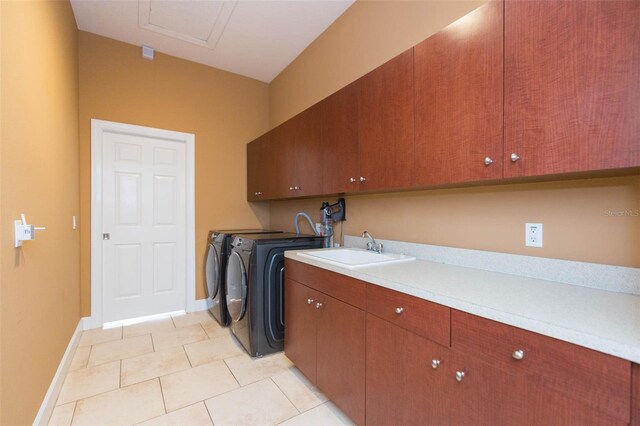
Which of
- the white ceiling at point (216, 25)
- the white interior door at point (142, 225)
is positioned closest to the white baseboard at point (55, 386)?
the white interior door at point (142, 225)

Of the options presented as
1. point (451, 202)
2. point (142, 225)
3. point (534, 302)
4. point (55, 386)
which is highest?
point (451, 202)

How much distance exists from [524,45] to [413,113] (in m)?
0.50

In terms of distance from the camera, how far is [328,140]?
6.63 ft

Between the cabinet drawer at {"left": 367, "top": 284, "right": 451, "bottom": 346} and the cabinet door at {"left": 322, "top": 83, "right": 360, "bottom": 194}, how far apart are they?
768mm

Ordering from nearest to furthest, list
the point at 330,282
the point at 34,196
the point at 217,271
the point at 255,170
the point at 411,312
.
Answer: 1. the point at 411,312
2. the point at 34,196
3. the point at 330,282
4. the point at 217,271
5. the point at 255,170

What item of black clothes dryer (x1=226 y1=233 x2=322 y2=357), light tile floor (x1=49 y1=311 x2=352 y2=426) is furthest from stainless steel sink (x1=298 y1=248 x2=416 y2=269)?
light tile floor (x1=49 y1=311 x2=352 y2=426)

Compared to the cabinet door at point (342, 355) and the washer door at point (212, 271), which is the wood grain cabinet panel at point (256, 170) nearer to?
the washer door at point (212, 271)

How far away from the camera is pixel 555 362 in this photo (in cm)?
74

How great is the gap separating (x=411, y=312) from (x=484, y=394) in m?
0.33

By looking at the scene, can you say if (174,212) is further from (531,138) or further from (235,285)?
(531,138)

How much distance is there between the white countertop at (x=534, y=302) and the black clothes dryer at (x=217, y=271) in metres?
1.72

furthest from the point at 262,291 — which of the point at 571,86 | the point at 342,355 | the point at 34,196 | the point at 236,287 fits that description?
the point at 571,86

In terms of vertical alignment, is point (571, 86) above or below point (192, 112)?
below

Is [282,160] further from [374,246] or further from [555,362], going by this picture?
[555,362]
